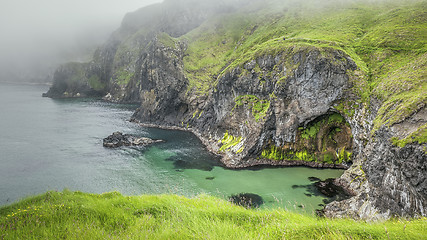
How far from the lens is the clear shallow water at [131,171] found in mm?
42000

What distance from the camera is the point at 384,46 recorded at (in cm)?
5672

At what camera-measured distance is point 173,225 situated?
676 cm

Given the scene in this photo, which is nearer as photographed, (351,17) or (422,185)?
(422,185)

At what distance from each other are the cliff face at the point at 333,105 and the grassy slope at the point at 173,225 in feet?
71.0

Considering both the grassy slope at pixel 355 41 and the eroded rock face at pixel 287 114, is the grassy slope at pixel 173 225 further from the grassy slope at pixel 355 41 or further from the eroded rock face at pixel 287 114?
the eroded rock face at pixel 287 114

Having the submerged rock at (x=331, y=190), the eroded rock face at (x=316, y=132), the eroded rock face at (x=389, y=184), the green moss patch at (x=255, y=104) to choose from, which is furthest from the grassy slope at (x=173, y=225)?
the green moss patch at (x=255, y=104)

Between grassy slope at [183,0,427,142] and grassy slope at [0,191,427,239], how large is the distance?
25191 millimetres

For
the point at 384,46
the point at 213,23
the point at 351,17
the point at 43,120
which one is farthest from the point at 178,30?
the point at 384,46

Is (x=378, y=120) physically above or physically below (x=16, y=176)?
above

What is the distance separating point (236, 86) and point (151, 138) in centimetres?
3566

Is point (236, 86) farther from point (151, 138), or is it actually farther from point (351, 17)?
point (351, 17)

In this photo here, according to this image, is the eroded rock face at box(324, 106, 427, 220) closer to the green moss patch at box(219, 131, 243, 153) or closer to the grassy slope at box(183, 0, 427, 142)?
the grassy slope at box(183, 0, 427, 142)

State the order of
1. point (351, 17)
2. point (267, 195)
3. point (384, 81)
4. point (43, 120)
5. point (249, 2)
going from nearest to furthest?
point (267, 195) → point (384, 81) → point (351, 17) → point (43, 120) → point (249, 2)

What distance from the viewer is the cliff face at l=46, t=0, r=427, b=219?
2814cm
